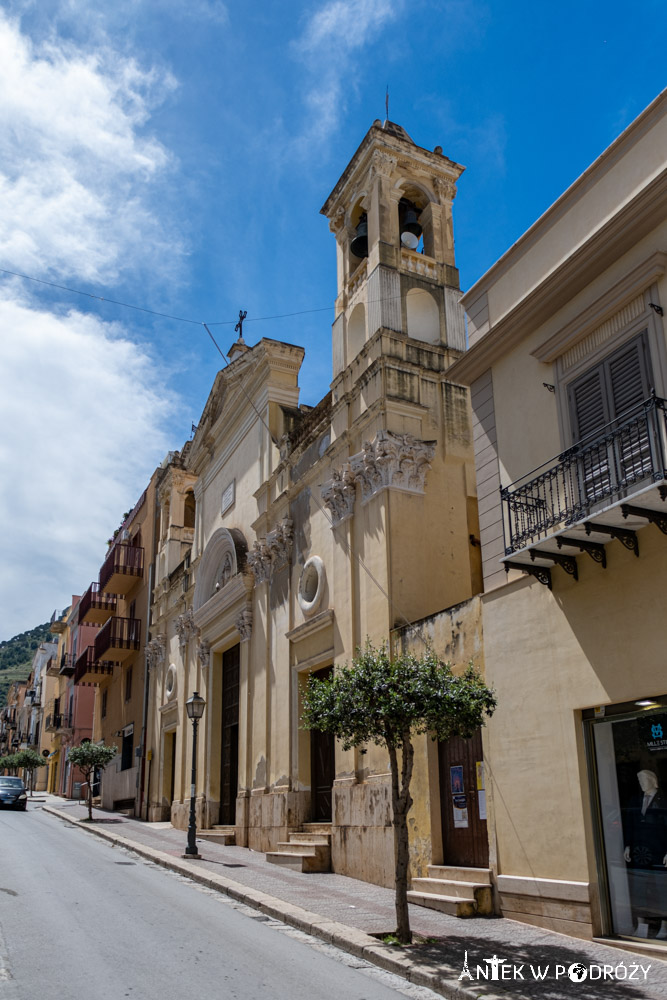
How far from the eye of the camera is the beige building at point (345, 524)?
1433 centimetres

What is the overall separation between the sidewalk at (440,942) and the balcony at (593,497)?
3798 mm

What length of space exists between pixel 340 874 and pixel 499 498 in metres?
7.18

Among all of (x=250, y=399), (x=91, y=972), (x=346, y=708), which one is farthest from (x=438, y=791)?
(x=250, y=399)

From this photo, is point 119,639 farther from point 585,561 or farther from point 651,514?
point 651,514

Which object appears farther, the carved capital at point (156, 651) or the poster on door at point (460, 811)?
the carved capital at point (156, 651)

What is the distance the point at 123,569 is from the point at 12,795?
9.42 metres

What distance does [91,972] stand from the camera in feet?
23.3

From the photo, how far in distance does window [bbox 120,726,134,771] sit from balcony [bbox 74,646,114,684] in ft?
12.1

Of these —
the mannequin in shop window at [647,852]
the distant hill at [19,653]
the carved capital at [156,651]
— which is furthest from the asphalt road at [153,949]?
the distant hill at [19,653]

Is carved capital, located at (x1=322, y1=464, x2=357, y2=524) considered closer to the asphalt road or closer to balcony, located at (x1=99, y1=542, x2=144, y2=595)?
Result: the asphalt road

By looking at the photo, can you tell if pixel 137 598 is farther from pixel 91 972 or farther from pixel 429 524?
pixel 91 972

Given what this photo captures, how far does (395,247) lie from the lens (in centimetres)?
1686

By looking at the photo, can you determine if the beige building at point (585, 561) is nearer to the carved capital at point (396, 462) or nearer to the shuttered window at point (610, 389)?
the shuttered window at point (610, 389)

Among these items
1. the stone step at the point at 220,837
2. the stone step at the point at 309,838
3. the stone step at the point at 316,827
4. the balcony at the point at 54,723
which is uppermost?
the balcony at the point at 54,723
